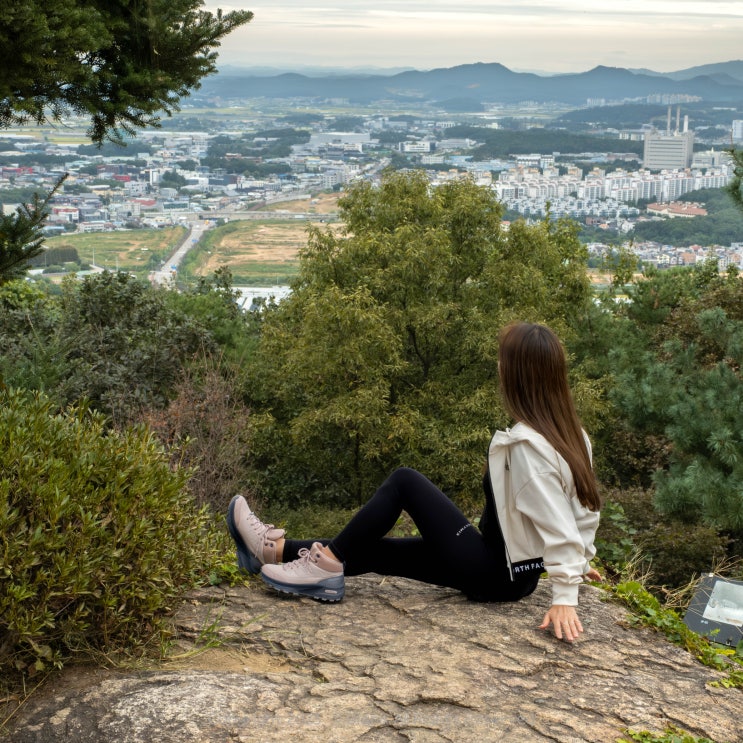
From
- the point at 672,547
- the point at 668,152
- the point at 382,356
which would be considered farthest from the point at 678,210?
the point at 672,547

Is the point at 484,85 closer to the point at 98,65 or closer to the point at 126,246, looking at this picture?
the point at 126,246

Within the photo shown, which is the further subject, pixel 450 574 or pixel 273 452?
pixel 273 452

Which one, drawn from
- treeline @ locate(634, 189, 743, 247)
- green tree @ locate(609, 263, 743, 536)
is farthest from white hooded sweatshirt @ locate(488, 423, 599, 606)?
→ treeline @ locate(634, 189, 743, 247)

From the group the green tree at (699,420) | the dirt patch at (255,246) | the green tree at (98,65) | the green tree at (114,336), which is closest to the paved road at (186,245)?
the dirt patch at (255,246)

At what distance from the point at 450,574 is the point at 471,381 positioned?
13.9 m

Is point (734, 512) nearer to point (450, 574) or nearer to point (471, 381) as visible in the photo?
point (450, 574)

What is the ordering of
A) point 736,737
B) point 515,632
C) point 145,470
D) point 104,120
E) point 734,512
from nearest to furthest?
point 736,737, point 145,470, point 515,632, point 104,120, point 734,512

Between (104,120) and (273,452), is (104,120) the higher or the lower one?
the higher one

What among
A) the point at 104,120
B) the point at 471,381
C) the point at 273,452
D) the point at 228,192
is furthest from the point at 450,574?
the point at 228,192

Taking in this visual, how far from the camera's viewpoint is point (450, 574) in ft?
12.6

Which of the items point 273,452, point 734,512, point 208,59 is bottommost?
point 273,452

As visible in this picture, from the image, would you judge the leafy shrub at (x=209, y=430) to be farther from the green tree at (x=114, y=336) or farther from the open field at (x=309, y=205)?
the open field at (x=309, y=205)

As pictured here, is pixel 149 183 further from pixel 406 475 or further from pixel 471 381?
pixel 406 475

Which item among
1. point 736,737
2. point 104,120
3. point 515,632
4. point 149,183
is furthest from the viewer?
point 149,183
